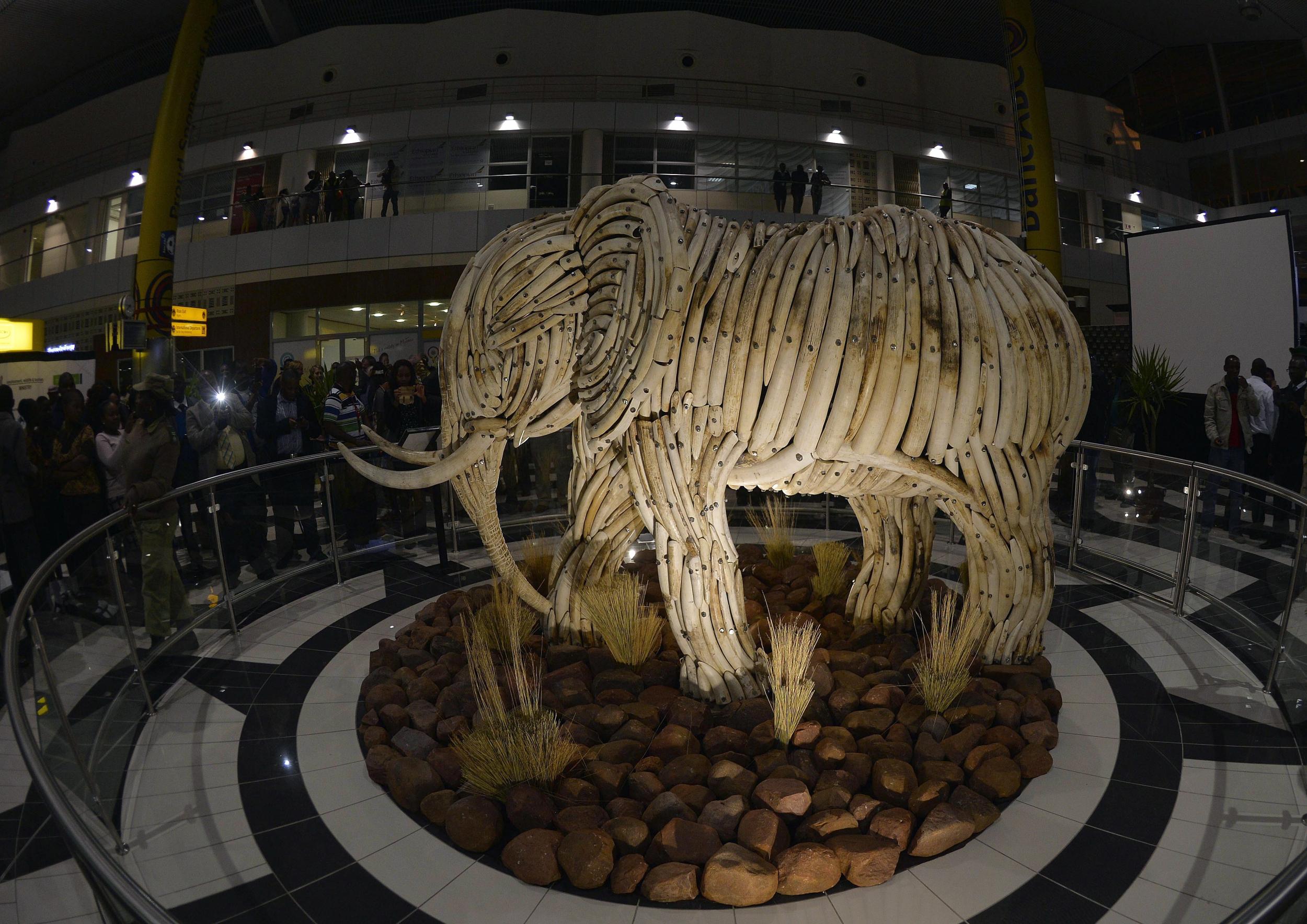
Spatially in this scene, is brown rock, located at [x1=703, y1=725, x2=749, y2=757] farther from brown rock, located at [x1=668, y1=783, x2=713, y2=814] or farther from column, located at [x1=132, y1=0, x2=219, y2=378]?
column, located at [x1=132, y1=0, x2=219, y2=378]

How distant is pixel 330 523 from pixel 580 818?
3.46 meters

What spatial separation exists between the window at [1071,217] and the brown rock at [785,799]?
57.3ft

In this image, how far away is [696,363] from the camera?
2807 millimetres

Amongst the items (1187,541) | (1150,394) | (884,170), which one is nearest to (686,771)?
(1187,541)

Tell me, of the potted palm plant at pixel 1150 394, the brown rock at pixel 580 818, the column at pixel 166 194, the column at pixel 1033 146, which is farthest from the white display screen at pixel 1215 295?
the column at pixel 166 194

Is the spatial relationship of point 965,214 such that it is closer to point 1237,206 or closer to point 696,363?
point 1237,206

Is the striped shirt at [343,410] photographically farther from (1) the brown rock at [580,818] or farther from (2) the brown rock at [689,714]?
(1) the brown rock at [580,818]

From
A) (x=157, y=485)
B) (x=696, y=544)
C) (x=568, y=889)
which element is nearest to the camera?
(x=568, y=889)

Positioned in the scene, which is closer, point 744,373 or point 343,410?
point 744,373

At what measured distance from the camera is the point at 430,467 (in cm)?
297

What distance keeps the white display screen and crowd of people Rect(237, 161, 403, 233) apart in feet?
18.9

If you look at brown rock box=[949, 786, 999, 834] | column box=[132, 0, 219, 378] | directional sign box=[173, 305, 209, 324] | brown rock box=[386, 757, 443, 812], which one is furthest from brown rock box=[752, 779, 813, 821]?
directional sign box=[173, 305, 209, 324]

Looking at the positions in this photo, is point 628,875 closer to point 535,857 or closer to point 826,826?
point 535,857

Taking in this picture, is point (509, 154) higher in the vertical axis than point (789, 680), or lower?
higher
